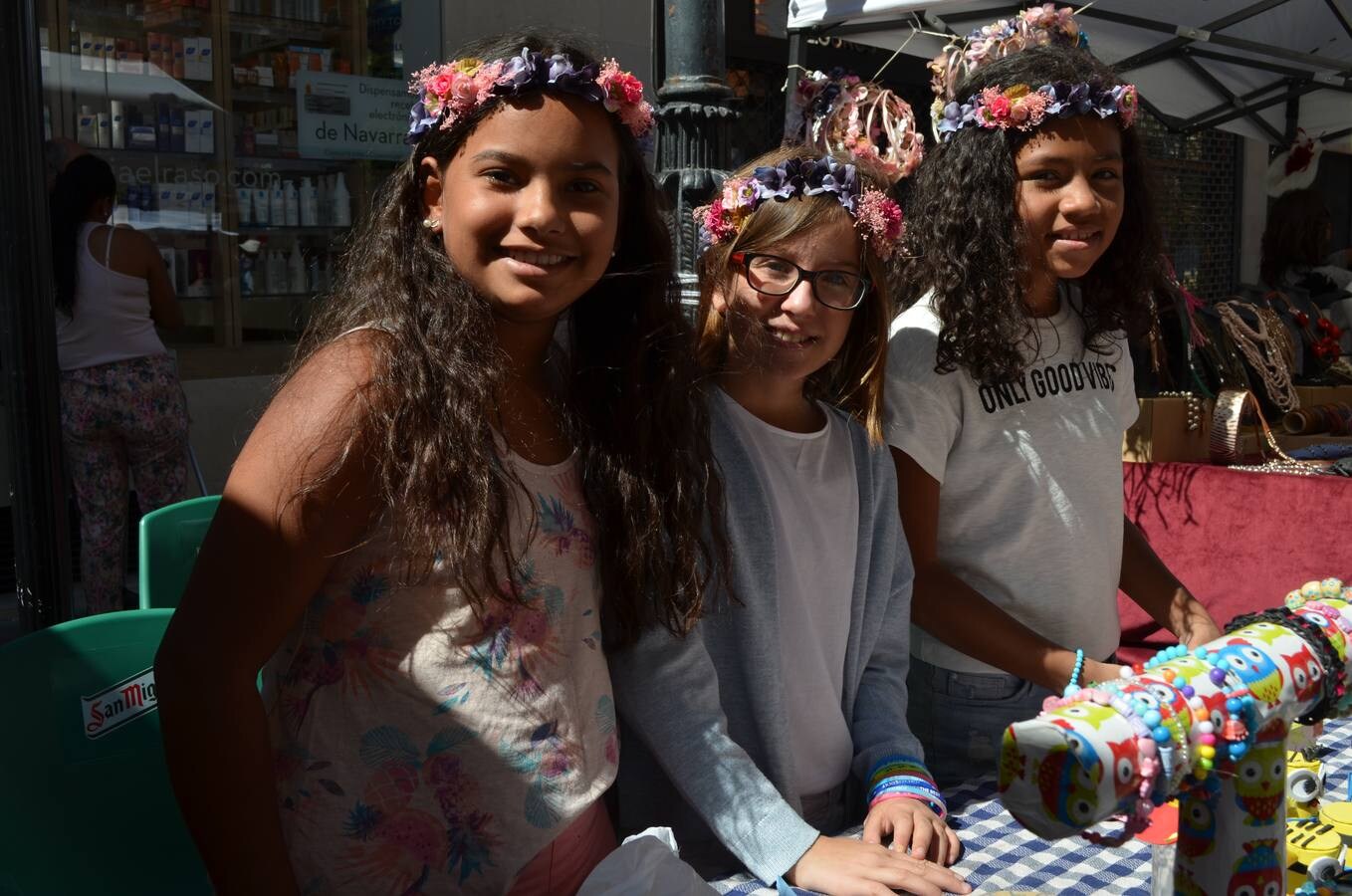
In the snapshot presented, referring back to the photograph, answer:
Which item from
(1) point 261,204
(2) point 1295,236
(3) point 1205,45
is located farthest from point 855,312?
(1) point 261,204

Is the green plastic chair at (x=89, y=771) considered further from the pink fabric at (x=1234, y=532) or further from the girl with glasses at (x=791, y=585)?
the pink fabric at (x=1234, y=532)

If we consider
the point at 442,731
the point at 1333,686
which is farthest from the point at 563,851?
the point at 1333,686

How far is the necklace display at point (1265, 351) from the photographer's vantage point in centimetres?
403

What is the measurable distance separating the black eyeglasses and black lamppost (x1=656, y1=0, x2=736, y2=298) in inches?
42.2

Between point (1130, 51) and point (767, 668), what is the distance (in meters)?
4.43

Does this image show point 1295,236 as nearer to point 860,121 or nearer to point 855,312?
point 860,121

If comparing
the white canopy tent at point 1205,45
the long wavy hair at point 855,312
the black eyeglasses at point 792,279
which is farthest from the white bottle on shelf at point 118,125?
the black eyeglasses at point 792,279

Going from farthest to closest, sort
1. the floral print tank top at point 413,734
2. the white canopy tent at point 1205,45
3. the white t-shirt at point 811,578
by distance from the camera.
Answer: the white canopy tent at point 1205,45
the white t-shirt at point 811,578
the floral print tank top at point 413,734

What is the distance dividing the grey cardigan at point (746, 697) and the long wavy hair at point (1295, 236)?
4.08 m

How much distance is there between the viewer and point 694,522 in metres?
1.43

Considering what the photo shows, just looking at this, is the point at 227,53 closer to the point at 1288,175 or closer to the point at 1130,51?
the point at 1130,51

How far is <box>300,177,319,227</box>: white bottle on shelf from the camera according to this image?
597 centimetres

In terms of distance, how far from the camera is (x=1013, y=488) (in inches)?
74.8

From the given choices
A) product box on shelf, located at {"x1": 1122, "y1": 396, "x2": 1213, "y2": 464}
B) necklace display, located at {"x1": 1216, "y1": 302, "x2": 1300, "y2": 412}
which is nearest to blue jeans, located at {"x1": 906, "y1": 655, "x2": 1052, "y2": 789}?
product box on shelf, located at {"x1": 1122, "y1": 396, "x2": 1213, "y2": 464}
